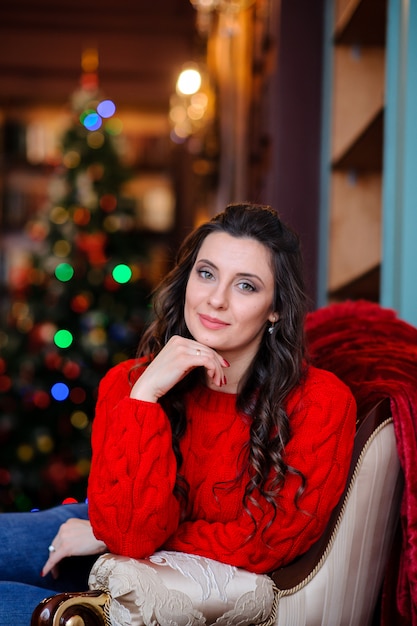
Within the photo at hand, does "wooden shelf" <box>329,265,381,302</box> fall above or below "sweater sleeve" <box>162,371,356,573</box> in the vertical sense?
above

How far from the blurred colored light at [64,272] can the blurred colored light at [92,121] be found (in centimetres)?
85

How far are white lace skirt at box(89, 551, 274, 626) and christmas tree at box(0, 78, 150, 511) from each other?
250 centimetres

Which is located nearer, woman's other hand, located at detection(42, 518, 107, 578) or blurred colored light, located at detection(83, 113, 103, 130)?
woman's other hand, located at detection(42, 518, 107, 578)

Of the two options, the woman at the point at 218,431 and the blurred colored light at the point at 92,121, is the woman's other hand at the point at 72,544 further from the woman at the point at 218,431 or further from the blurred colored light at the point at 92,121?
the blurred colored light at the point at 92,121

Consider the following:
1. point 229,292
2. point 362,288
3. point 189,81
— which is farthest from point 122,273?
point 229,292

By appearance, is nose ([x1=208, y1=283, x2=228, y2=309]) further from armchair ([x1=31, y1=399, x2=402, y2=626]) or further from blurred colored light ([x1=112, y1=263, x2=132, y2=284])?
blurred colored light ([x1=112, y1=263, x2=132, y2=284])

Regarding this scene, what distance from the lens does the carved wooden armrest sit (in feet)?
4.17

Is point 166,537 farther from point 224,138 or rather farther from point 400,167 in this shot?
point 224,138

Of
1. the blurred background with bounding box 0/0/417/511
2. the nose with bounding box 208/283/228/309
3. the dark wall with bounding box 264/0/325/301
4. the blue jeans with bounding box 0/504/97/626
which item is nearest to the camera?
the nose with bounding box 208/283/228/309

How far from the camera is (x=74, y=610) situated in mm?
1295

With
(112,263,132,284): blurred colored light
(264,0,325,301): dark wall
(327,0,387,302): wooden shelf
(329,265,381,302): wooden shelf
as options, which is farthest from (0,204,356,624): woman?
(112,263,132,284): blurred colored light

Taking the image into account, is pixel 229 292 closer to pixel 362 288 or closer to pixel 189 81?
pixel 362 288

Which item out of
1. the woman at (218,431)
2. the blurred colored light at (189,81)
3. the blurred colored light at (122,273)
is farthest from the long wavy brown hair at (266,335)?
the blurred colored light at (189,81)

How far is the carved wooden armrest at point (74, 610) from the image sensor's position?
1272mm
